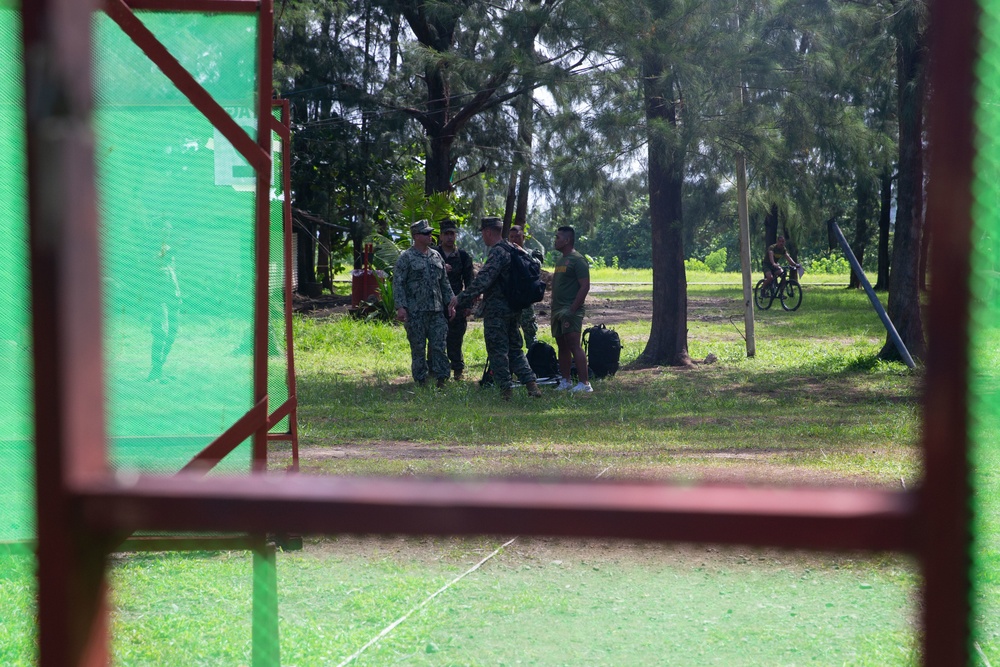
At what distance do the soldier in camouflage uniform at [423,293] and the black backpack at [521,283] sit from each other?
692 millimetres

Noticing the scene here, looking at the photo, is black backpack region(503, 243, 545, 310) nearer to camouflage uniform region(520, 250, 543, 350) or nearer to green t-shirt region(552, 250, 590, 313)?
green t-shirt region(552, 250, 590, 313)

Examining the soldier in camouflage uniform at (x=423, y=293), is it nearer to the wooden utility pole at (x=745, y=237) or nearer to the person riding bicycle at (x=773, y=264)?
the wooden utility pole at (x=745, y=237)

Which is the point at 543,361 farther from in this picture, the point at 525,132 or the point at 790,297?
the point at 790,297

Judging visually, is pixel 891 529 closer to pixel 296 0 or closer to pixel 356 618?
pixel 356 618

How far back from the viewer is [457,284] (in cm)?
1114

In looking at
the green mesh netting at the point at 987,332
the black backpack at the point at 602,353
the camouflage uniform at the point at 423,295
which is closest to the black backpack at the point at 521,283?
the camouflage uniform at the point at 423,295

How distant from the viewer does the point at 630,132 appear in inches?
411

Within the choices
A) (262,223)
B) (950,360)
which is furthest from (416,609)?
(950,360)

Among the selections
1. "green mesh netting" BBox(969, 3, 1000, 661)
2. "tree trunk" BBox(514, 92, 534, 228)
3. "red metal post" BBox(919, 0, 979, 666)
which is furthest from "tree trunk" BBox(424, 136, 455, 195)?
Answer: "red metal post" BBox(919, 0, 979, 666)

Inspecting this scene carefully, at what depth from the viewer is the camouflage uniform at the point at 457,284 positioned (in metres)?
11.0

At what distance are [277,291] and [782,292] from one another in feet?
63.7

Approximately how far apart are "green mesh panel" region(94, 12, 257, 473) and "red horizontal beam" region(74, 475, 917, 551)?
1.80 meters

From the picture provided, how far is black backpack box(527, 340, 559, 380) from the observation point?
1067 centimetres

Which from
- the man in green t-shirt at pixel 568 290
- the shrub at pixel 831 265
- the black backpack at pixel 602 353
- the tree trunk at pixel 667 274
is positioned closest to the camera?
the man in green t-shirt at pixel 568 290
